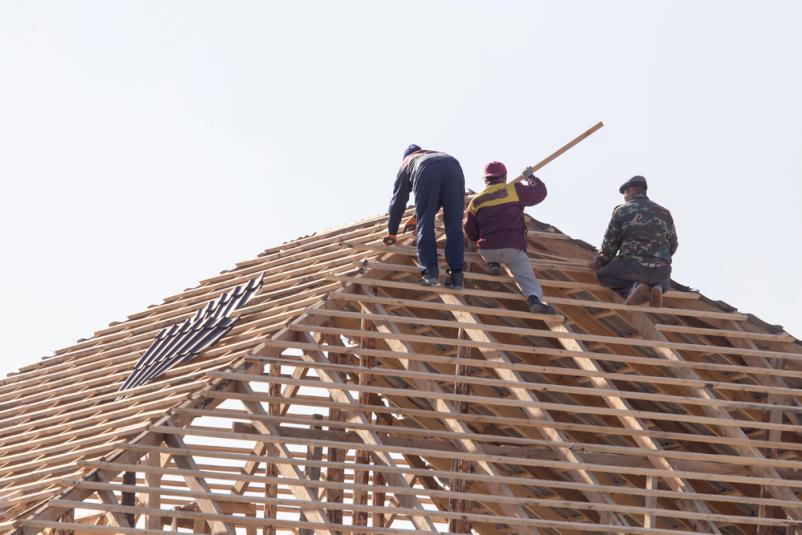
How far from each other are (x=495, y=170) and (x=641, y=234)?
150 cm

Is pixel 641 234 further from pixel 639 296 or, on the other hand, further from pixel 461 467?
pixel 461 467

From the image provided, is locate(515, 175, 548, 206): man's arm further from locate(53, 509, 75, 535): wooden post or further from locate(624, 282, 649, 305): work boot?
locate(53, 509, 75, 535): wooden post

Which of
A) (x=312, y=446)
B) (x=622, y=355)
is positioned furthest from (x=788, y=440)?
(x=312, y=446)

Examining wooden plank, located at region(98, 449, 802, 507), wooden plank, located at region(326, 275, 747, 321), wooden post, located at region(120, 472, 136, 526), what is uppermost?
wooden plank, located at region(326, 275, 747, 321)

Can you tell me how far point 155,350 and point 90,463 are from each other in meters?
3.61

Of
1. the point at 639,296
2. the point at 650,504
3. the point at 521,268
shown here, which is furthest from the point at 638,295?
the point at 650,504

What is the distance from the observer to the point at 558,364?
1717 cm

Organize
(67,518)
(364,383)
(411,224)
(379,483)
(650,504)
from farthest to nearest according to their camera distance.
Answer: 1. (379,483)
2. (411,224)
3. (364,383)
4. (650,504)
5. (67,518)

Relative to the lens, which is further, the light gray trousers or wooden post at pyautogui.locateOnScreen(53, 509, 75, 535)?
the light gray trousers

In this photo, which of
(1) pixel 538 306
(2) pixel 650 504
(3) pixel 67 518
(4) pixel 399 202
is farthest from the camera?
(4) pixel 399 202

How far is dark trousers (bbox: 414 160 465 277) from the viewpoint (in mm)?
16141

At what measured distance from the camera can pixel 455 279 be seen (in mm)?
16297

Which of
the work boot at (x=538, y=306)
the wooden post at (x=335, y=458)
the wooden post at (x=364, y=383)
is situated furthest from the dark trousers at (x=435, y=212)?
the wooden post at (x=335, y=458)

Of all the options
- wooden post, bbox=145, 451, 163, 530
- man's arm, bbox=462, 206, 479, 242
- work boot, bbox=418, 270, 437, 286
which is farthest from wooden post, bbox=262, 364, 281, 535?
man's arm, bbox=462, 206, 479, 242
